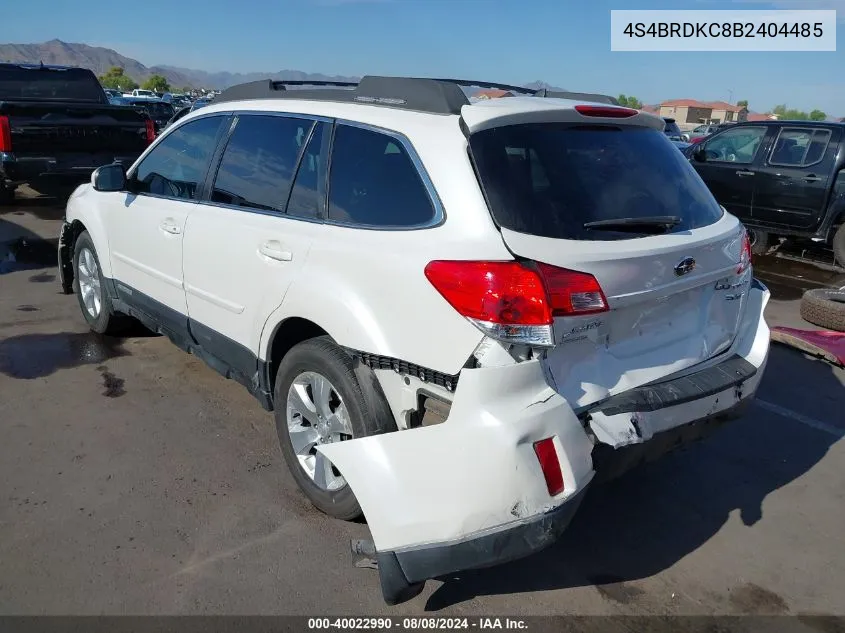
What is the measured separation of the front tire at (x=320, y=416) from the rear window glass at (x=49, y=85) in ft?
32.8

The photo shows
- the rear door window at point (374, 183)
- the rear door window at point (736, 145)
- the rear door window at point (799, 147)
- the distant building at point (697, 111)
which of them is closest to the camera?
the rear door window at point (374, 183)

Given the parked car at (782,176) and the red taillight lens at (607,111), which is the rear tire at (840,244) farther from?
the red taillight lens at (607,111)

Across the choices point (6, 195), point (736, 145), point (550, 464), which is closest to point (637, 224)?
point (550, 464)

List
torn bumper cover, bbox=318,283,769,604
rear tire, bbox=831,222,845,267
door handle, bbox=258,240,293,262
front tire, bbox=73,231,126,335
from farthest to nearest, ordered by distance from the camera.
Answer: rear tire, bbox=831,222,845,267 < front tire, bbox=73,231,126,335 < door handle, bbox=258,240,293,262 < torn bumper cover, bbox=318,283,769,604

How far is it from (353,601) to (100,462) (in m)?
1.70

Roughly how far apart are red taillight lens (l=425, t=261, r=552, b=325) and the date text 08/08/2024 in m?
1.17

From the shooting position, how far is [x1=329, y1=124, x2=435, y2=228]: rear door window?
8.96ft

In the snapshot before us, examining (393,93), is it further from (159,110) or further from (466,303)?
(159,110)

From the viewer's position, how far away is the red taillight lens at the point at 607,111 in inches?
114

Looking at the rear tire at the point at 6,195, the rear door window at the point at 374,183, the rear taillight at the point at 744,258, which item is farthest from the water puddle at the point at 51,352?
the rear tire at the point at 6,195

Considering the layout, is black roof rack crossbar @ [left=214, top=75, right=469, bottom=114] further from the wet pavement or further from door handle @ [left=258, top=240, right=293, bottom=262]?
the wet pavement

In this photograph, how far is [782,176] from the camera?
9.16 m

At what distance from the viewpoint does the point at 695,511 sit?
11.2 ft

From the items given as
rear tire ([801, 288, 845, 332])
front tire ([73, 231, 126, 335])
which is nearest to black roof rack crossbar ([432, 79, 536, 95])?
front tire ([73, 231, 126, 335])
